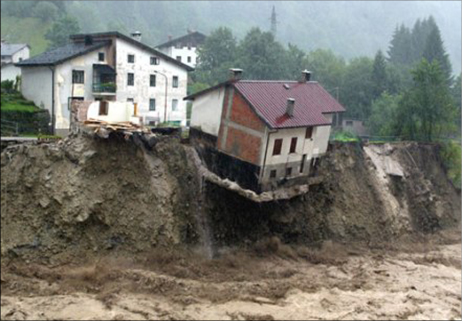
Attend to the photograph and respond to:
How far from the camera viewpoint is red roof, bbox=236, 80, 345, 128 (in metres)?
36.7

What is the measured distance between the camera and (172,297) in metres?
30.0

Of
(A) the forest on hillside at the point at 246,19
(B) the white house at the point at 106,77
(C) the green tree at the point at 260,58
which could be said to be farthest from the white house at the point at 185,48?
(B) the white house at the point at 106,77

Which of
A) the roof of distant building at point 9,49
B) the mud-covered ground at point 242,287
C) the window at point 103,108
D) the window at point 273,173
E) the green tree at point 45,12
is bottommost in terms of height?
the mud-covered ground at point 242,287

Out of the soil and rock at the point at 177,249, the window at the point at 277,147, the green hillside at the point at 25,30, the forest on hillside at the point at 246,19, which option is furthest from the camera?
the forest on hillside at the point at 246,19

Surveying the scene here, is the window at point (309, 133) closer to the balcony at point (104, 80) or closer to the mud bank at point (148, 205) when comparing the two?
the mud bank at point (148, 205)

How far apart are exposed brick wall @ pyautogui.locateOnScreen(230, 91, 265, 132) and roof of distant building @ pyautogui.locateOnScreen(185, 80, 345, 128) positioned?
1.20 ft

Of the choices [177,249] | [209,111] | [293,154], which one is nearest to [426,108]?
[293,154]

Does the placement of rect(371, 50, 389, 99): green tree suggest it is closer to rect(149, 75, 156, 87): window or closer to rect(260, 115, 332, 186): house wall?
rect(260, 115, 332, 186): house wall

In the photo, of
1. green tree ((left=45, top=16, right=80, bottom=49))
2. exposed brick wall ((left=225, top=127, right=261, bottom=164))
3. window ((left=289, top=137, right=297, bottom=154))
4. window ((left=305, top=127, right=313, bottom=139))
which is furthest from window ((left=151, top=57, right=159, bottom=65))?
green tree ((left=45, top=16, right=80, bottom=49))

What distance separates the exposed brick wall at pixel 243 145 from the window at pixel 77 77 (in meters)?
13.6

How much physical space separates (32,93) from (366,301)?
28.7 meters

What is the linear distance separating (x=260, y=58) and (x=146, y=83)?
30.7 m

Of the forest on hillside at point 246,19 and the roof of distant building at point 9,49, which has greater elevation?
the forest on hillside at point 246,19

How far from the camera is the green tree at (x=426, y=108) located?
5169 cm
